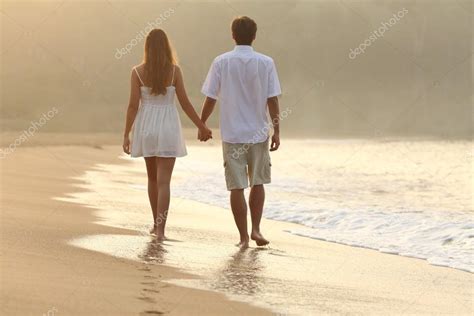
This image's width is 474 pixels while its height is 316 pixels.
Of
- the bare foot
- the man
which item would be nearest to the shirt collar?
the man

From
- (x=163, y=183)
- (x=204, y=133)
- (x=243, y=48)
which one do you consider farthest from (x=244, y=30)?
(x=163, y=183)

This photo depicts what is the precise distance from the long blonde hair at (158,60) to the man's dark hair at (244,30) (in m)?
0.56

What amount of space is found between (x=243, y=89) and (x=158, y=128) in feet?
2.53

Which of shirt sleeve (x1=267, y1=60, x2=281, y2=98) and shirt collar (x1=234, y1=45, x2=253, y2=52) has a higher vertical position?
shirt collar (x1=234, y1=45, x2=253, y2=52)

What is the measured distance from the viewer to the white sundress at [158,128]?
7871mm

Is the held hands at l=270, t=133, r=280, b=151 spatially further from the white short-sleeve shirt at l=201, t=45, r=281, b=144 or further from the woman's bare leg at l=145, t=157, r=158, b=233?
the woman's bare leg at l=145, t=157, r=158, b=233

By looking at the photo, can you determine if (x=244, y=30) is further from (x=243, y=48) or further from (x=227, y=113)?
(x=227, y=113)

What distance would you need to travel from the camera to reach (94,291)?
5.24 metres

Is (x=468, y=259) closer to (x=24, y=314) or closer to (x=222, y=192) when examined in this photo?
(x=24, y=314)

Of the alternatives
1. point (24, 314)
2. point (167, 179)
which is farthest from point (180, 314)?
point (167, 179)

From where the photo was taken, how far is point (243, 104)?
7797 millimetres

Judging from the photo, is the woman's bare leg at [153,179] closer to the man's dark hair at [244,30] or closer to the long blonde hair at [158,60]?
the long blonde hair at [158,60]

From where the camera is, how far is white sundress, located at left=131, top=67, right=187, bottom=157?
7871 mm

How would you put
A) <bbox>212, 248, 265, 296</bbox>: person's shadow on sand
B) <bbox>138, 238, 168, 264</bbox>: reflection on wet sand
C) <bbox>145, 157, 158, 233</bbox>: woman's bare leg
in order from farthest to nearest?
1. <bbox>145, 157, 158, 233</bbox>: woman's bare leg
2. <bbox>138, 238, 168, 264</bbox>: reflection on wet sand
3. <bbox>212, 248, 265, 296</bbox>: person's shadow on sand
